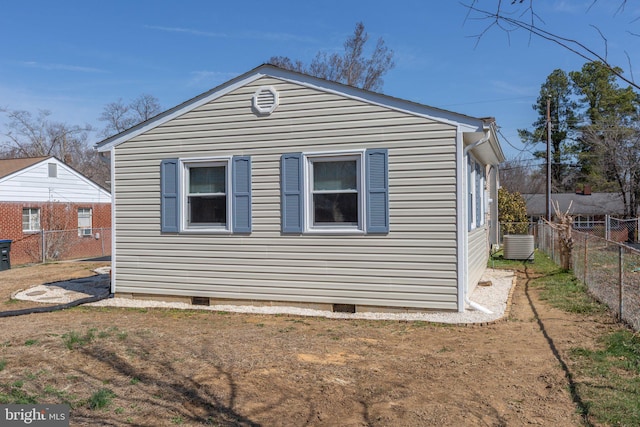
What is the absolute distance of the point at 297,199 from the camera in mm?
8312

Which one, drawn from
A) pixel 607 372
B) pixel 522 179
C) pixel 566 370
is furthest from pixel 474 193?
pixel 522 179

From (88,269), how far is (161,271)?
6.92 metres

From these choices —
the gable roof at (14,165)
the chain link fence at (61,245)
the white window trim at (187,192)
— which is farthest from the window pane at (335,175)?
the gable roof at (14,165)

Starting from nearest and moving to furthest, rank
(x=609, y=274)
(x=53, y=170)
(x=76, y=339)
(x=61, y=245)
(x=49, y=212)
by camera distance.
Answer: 1. (x=76, y=339)
2. (x=609, y=274)
3. (x=61, y=245)
4. (x=49, y=212)
5. (x=53, y=170)

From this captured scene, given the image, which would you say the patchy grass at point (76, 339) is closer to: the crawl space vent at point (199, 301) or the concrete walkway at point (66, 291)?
the crawl space vent at point (199, 301)

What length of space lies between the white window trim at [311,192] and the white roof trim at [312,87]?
2.92ft

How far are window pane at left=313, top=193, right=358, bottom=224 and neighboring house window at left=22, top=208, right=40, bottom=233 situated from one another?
1596cm

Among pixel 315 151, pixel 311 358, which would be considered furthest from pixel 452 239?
pixel 311 358

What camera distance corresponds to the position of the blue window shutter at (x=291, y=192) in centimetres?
830

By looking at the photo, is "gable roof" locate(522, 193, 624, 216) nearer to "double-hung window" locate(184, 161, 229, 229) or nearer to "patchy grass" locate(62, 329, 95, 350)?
"double-hung window" locate(184, 161, 229, 229)

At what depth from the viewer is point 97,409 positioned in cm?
419

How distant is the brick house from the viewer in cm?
1911

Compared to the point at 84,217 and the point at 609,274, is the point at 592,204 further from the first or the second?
the point at 84,217

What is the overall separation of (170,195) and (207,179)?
0.70 m
